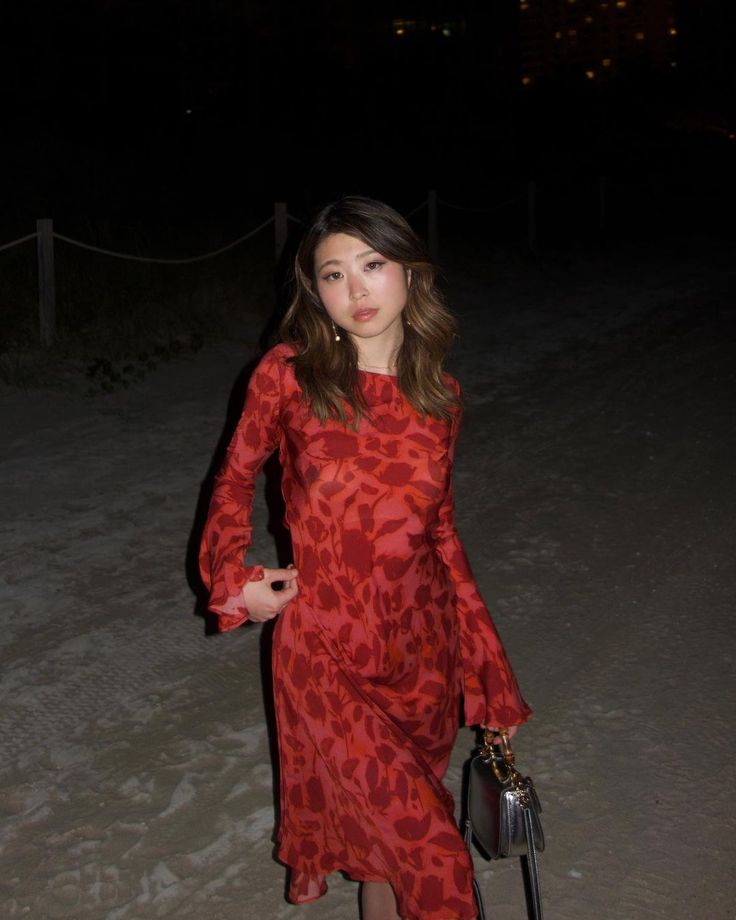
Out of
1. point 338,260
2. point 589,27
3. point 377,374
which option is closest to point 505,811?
point 377,374

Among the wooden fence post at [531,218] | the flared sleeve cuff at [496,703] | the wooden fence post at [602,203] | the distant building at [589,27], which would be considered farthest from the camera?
the distant building at [589,27]

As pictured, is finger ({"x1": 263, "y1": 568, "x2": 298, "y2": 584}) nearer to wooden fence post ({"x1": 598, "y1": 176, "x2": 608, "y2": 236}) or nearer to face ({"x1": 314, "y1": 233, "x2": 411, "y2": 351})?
face ({"x1": 314, "y1": 233, "x2": 411, "y2": 351})

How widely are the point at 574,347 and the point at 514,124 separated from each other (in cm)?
1893

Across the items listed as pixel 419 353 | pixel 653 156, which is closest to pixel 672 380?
pixel 419 353

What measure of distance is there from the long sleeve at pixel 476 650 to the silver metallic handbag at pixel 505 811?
0.15m

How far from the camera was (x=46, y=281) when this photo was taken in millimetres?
8016

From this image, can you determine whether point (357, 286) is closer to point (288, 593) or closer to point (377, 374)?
point (377, 374)

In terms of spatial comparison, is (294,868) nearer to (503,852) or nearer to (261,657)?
(503,852)

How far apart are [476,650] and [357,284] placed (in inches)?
31.9

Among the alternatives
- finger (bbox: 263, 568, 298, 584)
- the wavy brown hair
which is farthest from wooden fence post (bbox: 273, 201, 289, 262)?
finger (bbox: 263, 568, 298, 584)

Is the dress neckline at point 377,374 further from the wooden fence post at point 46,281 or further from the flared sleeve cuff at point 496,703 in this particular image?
the wooden fence post at point 46,281

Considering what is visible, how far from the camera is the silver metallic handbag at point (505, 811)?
1890mm

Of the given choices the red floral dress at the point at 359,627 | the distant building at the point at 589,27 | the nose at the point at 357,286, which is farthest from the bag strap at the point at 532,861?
the distant building at the point at 589,27

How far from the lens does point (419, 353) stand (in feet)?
7.13
